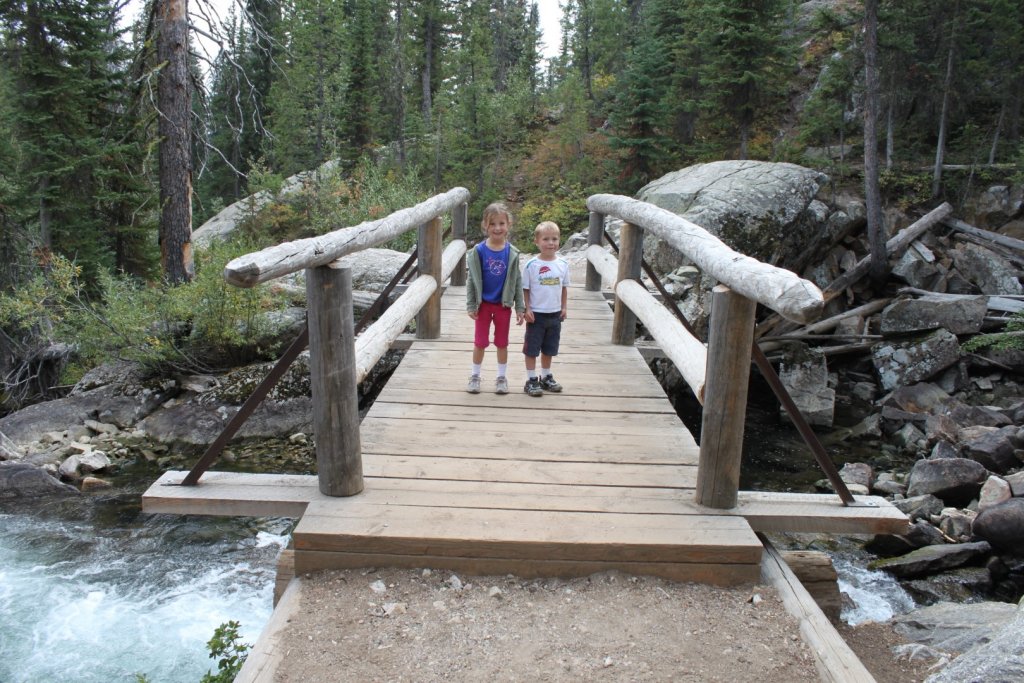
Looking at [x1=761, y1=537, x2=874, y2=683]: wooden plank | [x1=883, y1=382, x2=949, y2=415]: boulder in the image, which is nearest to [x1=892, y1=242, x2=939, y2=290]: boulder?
[x1=883, y1=382, x2=949, y2=415]: boulder

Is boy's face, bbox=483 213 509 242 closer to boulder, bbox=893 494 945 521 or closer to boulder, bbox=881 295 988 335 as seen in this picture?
boulder, bbox=893 494 945 521

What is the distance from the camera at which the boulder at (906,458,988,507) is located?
8.52 meters

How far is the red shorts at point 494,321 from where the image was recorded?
509 centimetres

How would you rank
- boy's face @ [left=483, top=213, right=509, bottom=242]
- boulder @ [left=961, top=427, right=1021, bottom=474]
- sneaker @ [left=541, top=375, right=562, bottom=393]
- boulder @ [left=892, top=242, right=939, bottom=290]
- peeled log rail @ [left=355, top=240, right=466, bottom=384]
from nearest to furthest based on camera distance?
peeled log rail @ [left=355, top=240, right=466, bottom=384] < boy's face @ [left=483, top=213, right=509, bottom=242] < sneaker @ [left=541, top=375, right=562, bottom=393] < boulder @ [left=961, top=427, right=1021, bottom=474] < boulder @ [left=892, top=242, right=939, bottom=290]

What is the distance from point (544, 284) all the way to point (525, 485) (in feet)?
5.89

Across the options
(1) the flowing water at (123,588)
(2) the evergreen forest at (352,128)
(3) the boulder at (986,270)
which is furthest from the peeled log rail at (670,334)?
(3) the boulder at (986,270)

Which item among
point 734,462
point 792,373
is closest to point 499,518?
point 734,462

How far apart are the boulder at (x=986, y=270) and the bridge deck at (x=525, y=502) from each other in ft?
40.6

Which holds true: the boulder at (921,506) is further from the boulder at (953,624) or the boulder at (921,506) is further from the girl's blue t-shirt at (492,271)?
the girl's blue t-shirt at (492,271)

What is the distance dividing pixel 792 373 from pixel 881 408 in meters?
1.43

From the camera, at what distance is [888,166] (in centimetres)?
1838

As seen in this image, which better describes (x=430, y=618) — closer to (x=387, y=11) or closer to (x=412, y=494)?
(x=412, y=494)

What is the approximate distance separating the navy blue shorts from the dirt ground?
2288 mm

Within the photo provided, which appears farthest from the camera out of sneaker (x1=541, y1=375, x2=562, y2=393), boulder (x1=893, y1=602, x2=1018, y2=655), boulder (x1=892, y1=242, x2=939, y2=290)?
boulder (x1=892, y1=242, x2=939, y2=290)
